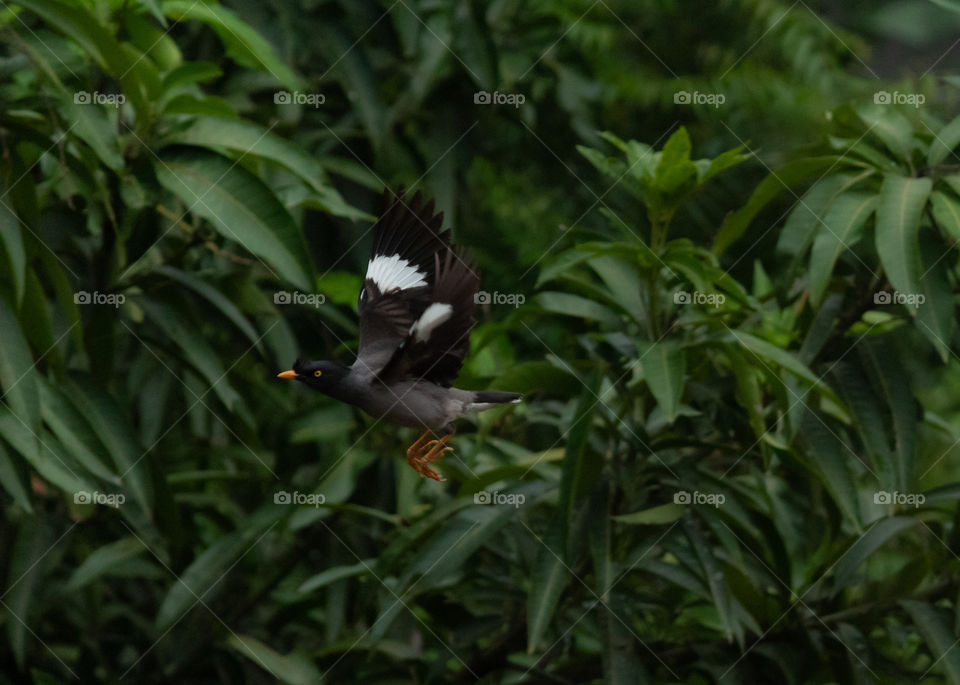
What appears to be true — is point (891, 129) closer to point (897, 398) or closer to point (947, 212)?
point (947, 212)

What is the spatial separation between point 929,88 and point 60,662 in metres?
2.94

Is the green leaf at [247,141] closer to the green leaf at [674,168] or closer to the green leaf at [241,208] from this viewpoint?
the green leaf at [241,208]

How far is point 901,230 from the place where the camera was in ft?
7.82

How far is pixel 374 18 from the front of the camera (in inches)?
152

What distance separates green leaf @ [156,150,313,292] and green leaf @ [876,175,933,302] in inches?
47.2

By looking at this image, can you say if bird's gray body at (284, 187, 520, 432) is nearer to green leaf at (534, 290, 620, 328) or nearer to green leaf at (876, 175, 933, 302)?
green leaf at (534, 290, 620, 328)

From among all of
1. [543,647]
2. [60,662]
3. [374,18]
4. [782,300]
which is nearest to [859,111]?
[782,300]

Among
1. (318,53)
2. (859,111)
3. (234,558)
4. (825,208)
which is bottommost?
(234,558)

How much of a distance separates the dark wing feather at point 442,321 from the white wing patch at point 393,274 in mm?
347

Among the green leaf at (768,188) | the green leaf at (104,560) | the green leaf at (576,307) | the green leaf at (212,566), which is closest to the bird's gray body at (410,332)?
the green leaf at (576,307)

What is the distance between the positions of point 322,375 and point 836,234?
4.54 ft

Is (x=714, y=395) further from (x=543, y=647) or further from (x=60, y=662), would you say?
(x=60, y=662)

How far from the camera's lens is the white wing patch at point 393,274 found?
1980 mm

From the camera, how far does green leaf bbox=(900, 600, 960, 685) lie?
101 inches
